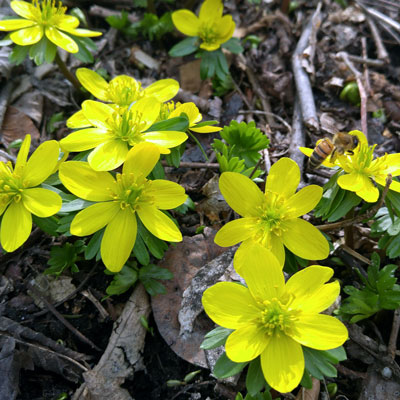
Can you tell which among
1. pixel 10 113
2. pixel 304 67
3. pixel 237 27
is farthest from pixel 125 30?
pixel 304 67

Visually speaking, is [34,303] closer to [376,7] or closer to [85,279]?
[85,279]

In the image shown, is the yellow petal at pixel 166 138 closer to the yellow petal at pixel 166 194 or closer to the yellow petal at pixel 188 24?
the yellow petal at pixel 166 194

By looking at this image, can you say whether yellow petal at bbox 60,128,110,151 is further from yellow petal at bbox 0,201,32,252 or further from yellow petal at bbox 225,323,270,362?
yellow petal at bbox 225,323,270,362

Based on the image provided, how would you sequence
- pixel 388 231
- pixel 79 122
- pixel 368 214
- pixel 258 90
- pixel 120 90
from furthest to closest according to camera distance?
pixel 258 90, pixel 120 90, pixel 79 122, pixel 388 231, pixel 368 214

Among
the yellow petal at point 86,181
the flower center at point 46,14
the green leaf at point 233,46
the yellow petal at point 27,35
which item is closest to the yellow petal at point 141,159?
the yellow petal at point 86,181

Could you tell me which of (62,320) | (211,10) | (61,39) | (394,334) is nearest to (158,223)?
(62,320)

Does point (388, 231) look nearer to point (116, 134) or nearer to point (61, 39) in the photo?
point (116, 134)
